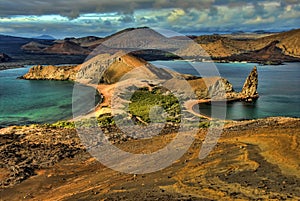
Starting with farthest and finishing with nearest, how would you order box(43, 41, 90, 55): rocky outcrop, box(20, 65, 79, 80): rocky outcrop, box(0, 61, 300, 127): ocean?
1. box(43, 41, 90, 55): rocky outcrop
2. box(20, 65, 79, 80): rocky outcrop
3. box(0, 61, 300, 127): ocean

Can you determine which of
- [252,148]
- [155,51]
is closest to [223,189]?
[252,148]

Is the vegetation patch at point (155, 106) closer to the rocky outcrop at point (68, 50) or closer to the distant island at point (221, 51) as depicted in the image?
the distant island at point (221, 51)

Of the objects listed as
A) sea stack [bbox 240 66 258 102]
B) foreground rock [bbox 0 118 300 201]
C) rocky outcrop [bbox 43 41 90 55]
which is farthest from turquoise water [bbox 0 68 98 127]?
rocky outcrop [bbox 43 41 90 55]

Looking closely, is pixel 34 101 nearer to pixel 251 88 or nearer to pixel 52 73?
pixel 52 73

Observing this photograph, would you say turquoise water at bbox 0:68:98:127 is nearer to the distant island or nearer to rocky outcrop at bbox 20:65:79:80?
rocky outcrop at bbox 20:65:79:80

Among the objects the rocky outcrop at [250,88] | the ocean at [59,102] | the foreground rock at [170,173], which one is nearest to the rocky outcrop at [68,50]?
the ocean at [59,102]

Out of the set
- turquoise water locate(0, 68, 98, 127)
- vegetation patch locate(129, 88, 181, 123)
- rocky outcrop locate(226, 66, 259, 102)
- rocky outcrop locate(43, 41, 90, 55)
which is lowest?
turquoise water locate(0, 68, 98, 127)

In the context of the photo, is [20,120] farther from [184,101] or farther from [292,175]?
[292,175]

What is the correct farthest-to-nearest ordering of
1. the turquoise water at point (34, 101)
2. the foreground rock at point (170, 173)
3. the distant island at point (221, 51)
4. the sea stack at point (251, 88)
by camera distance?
the distant island at point (221, 51) → the sea stack at point (251, 88) → the turquoise water at point (34, 101) → the foreground rock at point (170, 173)
